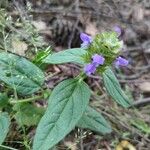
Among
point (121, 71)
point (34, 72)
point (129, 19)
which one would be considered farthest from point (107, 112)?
point (129, 19)

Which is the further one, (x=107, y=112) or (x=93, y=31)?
(x=93, y=31)

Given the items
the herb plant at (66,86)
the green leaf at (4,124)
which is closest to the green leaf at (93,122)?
the herb plant at (66,86)

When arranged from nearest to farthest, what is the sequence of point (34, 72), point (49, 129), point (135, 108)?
1. point (49, 129)
2. point (34, 72)
3. point (135, 108)

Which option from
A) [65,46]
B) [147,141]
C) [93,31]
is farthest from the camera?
[93,31]

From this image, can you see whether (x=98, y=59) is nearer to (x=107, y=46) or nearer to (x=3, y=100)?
(x=107, y=46)

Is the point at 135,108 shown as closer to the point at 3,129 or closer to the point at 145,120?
the point at 145,120

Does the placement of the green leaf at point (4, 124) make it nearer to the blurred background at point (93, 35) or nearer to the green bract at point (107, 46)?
the blurred background at point (93, 35)

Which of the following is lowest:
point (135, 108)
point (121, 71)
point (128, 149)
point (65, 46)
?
point (128, 149)
